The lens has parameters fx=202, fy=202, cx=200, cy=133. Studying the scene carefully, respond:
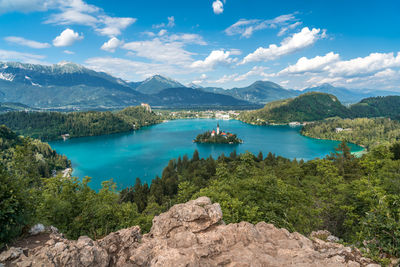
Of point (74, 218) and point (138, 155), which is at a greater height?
point (74, 218)

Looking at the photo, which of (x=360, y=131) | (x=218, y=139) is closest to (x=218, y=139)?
(x=218, y=139)

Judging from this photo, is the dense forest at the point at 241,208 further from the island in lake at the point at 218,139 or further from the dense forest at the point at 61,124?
the dense forest at the point at 61,124

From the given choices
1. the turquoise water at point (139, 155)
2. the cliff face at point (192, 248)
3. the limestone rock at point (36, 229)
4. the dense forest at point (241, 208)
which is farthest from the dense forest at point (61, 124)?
the cliff face at point (192, 248)

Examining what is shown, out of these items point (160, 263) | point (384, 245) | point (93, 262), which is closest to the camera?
point (160, 263)

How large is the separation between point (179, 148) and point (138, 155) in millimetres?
16881

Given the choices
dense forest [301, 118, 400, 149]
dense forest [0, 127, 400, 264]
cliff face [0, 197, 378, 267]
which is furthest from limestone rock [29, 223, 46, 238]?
dense forest [301, 118, 400, 149]

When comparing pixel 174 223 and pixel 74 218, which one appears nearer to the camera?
pixel 174 223

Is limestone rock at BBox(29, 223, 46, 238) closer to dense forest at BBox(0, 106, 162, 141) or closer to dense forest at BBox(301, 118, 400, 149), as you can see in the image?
dense forest at BBox(301, 118, 400, 149)

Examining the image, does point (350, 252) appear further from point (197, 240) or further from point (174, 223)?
point (174, 223)

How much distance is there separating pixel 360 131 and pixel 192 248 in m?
127

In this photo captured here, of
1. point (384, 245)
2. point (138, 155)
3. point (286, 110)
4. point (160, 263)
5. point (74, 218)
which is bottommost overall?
point (138, 155)

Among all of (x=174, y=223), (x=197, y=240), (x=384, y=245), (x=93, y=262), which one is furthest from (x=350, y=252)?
(x=93, y=262)

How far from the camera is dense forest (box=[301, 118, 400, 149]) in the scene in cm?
9138

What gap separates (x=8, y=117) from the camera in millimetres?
129750
